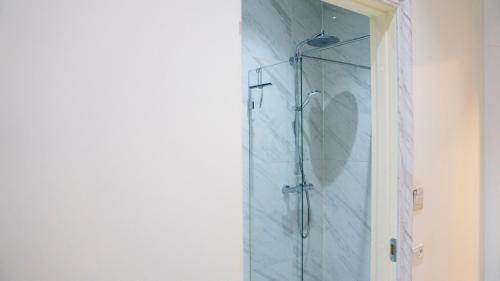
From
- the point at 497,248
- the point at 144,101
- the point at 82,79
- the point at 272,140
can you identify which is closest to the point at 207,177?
the point at 144,101

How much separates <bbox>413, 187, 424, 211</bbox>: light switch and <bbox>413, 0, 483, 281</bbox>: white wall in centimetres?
4

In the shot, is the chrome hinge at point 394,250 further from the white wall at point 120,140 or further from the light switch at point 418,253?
the white wall at point 120,140

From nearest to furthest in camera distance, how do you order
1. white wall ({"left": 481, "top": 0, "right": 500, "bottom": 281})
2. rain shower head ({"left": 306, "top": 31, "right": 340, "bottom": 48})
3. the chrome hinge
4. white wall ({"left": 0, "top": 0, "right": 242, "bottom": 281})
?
white wall ({"left": 0, "top": 0, "right": 242, "bottom": 281}) < the chrome hinge < white wall ({"left": 481, "top": 0, "right": 500, "bottom": 281}) < rain shower head ({"left": 306, "top": 31, "right": 340, "bottom": 48})

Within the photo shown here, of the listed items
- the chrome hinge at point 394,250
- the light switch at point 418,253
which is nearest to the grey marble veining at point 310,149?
the light switch at point 418,253

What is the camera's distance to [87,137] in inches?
27.3

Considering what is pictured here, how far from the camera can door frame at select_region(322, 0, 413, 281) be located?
4.67 feet

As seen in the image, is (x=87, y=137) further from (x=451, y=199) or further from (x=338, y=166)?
(x=338, y=166)

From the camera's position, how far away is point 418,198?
1517 mm

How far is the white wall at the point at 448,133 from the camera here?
5.14ft

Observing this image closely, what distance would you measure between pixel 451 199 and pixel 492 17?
1.19m

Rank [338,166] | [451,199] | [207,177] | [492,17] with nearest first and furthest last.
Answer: [207,177]
[451,199]
[492,17]
[338,166]

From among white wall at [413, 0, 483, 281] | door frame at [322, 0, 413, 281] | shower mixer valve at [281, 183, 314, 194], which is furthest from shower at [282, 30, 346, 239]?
door frame at [322, 0, 413, 281]

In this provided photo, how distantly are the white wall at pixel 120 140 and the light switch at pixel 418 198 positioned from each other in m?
0.94

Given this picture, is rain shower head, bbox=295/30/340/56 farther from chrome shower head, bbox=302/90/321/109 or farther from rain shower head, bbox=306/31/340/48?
chrome shower head, bbox=302/90/321/109
